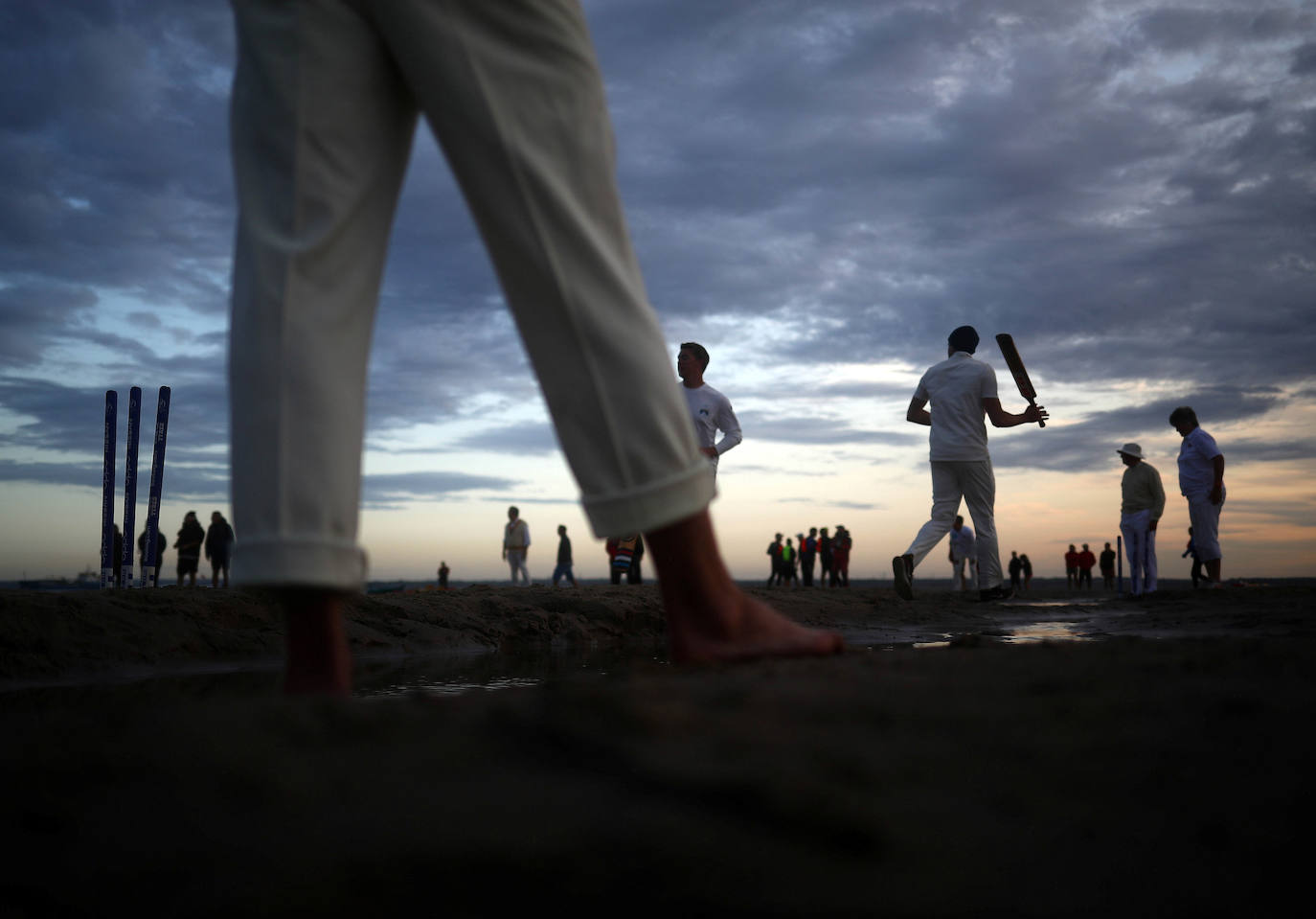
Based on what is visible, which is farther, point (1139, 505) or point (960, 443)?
point (1139, 505)

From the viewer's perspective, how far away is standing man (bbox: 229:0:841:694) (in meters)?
1.30

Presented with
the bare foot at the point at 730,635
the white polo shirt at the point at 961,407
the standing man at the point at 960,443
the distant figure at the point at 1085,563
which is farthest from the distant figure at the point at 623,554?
the distant figure at the point at 1085,563

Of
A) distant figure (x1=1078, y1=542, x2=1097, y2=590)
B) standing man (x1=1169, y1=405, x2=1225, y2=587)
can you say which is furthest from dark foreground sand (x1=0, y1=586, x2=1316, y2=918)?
distant figure (x1=1078, y1=542, x2=1097, y2=590)

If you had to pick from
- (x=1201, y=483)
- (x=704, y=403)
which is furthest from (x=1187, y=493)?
(x=704, y=403)

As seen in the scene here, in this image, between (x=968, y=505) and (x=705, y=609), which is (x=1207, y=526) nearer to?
(x=968, y=505)

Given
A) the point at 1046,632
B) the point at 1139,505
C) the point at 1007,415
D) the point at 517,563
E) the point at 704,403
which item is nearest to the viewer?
the point at 1046,632

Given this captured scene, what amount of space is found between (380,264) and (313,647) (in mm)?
603

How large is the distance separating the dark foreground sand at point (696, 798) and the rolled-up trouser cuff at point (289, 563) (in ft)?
0.58

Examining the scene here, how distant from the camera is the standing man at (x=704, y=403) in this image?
8.51m

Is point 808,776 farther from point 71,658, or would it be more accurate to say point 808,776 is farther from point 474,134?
point 71,658

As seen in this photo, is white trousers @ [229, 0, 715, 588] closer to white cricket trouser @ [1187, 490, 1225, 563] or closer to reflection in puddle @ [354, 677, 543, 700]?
reflection in puddle @ [354, 677, 543, 700]

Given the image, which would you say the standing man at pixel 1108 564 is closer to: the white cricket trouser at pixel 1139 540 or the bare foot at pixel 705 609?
the white cricket trouser at pixel 1139 540

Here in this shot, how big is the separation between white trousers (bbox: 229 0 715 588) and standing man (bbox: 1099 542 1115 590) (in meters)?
33.2

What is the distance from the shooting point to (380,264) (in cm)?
145
